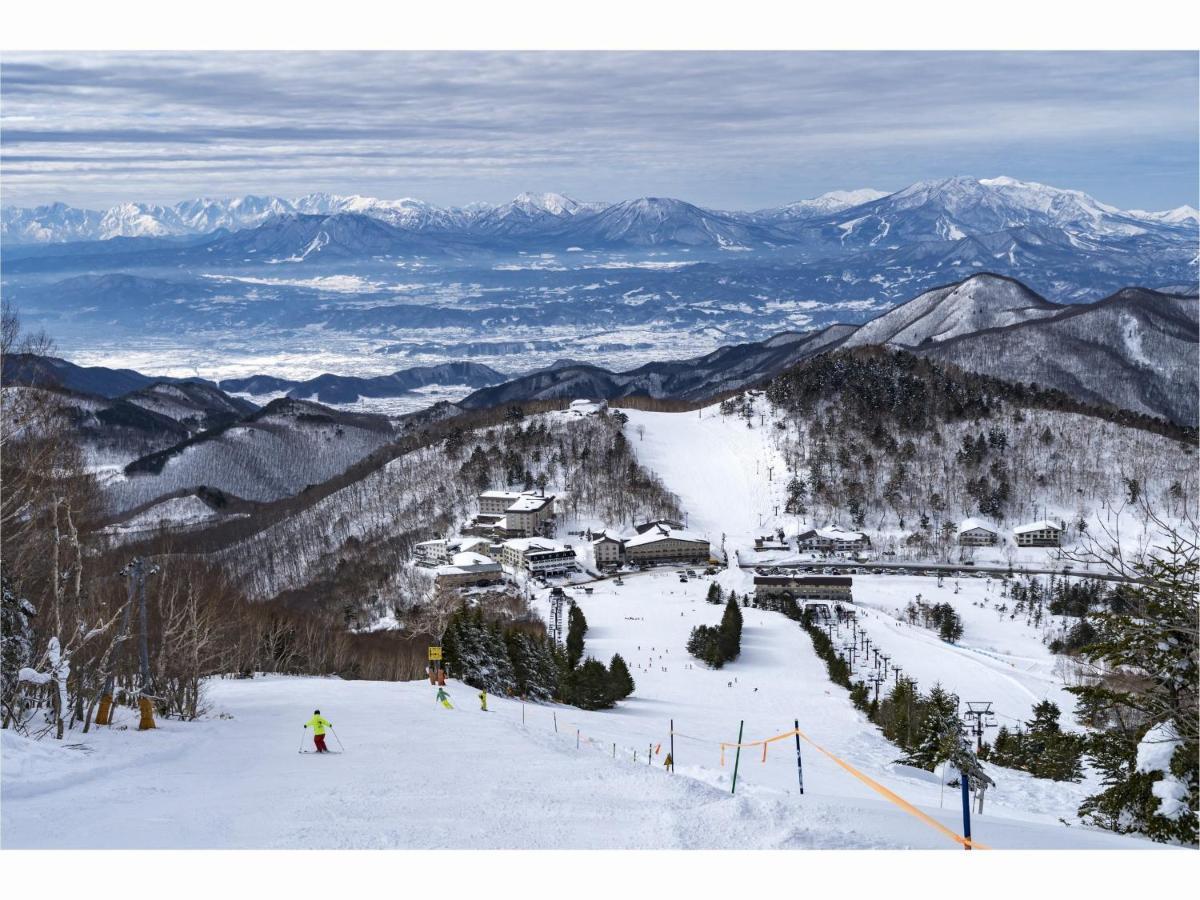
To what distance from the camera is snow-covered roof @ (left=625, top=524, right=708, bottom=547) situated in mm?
79250

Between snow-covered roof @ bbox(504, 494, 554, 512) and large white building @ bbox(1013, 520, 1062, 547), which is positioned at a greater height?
snow-covered roof @ bbox(504, 494, 554, 512)

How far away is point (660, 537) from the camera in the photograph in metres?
79.5

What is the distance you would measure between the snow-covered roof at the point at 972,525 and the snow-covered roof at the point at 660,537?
21.7 meters

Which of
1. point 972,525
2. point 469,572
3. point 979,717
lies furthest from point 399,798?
point 972,525

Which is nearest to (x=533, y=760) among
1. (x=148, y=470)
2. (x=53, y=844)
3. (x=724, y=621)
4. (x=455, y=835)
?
(x=455, y=835)

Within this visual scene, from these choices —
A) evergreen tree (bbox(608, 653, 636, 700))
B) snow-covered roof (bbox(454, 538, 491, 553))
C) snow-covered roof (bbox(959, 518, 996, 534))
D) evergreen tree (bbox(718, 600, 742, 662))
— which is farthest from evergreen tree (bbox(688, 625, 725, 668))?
snow-covered roof (bbox(959, 518, 996, 534))

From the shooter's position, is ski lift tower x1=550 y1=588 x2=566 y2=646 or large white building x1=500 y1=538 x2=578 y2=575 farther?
large white building x1=500 y1=538 x2=578 y2=575

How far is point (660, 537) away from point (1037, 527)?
3115 cm

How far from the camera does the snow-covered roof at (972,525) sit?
8319 cm

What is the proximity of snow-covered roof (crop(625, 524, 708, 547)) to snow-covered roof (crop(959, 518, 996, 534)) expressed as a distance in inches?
852

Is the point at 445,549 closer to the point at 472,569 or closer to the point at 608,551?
the point at 472,569

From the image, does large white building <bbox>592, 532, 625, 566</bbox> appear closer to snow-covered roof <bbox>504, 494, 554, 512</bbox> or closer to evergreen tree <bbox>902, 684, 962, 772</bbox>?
snow-covered roof <bbox>504, 494, 554, 512</bbox>

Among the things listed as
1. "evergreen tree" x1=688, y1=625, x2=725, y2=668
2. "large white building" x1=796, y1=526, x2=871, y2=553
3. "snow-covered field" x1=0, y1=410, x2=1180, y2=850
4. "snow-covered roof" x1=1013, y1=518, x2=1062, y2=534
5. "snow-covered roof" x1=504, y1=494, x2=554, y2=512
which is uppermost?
"snow-covered roof" x1=504, y1=494, x2=554, y2=512

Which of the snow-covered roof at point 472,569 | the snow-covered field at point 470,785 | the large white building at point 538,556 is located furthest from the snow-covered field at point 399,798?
the large white building at point 538,556
